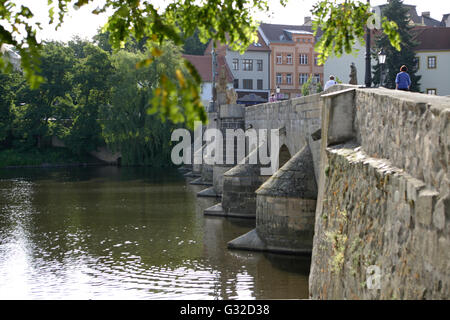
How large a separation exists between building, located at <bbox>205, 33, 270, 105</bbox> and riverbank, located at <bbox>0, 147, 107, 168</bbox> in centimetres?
1589

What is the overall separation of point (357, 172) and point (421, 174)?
2001mm

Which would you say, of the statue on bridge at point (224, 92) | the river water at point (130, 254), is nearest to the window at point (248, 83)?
the statue on bridge at point (224, 92)

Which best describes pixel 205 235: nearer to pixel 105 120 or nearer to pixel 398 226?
pixel 398 226

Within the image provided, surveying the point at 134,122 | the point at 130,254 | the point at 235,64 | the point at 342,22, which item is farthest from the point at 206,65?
the point at 342,22

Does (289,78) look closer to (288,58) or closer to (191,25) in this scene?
(288,58)

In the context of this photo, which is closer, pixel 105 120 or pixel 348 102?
pixel 348 102

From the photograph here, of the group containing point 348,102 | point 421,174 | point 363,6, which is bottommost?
point 421,174

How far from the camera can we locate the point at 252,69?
201 ft

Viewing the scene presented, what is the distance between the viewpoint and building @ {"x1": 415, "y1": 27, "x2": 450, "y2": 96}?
42562mm

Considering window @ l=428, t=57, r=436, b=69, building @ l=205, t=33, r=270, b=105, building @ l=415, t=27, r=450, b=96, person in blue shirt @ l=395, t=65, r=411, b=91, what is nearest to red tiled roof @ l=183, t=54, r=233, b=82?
building @ l=205, t=33, r=270, b=105

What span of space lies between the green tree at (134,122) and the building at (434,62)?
54.1ft

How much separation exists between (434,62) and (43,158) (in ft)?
99.0

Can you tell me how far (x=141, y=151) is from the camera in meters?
46.5
